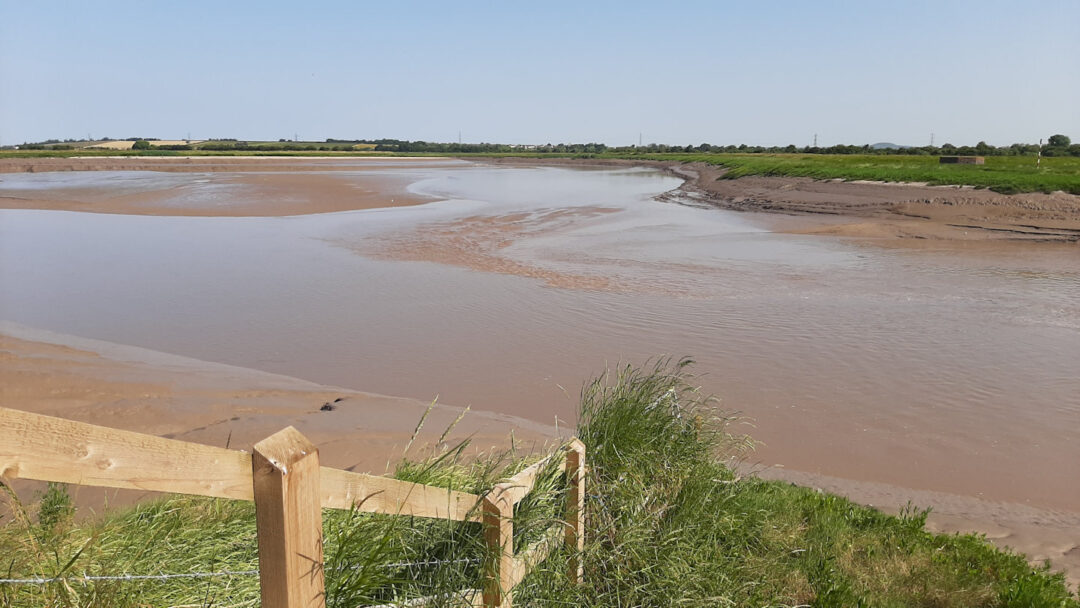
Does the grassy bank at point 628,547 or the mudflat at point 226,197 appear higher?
the mudflat at point 226,197

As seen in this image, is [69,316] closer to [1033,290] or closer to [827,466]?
[827,466]

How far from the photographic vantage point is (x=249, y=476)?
201cm

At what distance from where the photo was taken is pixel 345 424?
25.0ft

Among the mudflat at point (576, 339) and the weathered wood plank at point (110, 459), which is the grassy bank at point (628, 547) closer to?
the weathered wood plank at point (110, 459)

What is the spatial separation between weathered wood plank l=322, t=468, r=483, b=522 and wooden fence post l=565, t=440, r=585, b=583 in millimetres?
651

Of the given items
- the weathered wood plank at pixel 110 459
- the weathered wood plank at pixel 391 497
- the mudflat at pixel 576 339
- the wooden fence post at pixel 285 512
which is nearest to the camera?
the weathered wood plank at pixel 110 459

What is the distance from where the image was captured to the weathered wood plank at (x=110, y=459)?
5.37 ft

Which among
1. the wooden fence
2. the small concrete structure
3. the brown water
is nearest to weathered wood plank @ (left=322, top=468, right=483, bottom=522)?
the wooden fence

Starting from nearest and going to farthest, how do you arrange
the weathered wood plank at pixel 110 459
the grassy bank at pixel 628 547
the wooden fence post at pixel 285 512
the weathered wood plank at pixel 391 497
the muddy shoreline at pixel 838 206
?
the weathered wood plank at pixel 110 459 → the wooden fence post at pixel 285 512 → the weathered wood plank at pixel 391 497 → the grassy bank at pixel 628 547 → the muddy shoreline at pixel 838 206

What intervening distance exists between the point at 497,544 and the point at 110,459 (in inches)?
66.7

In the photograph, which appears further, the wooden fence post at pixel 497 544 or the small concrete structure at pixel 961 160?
the small concrete structure at pixel 961 160

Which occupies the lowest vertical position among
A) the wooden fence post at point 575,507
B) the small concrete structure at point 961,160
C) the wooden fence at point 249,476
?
the wooden fence post at point 575,507

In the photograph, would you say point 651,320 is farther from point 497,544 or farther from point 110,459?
point 110,459

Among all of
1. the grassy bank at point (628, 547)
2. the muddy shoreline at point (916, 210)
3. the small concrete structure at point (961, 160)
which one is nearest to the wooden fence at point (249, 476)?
the grassy bank at point (628, 547)
